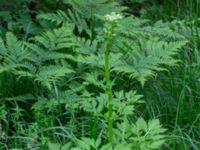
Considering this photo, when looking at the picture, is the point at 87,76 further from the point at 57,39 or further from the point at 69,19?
the point at 69,19

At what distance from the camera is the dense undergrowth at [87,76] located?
10.8ft

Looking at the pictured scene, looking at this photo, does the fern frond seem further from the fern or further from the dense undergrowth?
the fern

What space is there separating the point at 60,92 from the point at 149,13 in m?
1.99

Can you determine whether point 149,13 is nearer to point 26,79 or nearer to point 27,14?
point 27,14

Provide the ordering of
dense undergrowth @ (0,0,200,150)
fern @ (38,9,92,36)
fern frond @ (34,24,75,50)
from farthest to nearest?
fern @ (38,9,92,36), fern frond @ (34,24,75,50), dense undergrowth @ (0,0,200,150)

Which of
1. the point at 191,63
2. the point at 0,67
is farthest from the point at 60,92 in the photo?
the point at 191,63

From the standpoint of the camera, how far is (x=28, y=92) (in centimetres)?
387

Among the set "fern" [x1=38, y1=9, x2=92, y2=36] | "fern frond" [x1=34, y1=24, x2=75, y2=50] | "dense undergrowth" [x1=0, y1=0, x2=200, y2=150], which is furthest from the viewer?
"fern" [x1=38, y1=9, x2=92, y2=36]

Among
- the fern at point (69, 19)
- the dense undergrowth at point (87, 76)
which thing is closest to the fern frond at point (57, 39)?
the dense undergrowth at point (87, 76)

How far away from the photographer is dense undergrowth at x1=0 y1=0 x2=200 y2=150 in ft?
10.8

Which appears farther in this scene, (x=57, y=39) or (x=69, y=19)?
(x=69, y=19)

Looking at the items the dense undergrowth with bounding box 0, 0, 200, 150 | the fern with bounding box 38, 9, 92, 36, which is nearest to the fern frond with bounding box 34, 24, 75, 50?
the dense undergrowth with bounding box 0, 0, 200, 150

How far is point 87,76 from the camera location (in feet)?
11.8

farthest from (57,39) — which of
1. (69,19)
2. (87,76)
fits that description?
(87,76)
